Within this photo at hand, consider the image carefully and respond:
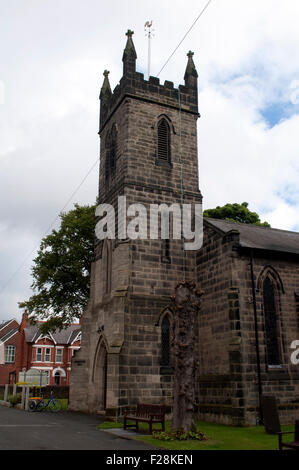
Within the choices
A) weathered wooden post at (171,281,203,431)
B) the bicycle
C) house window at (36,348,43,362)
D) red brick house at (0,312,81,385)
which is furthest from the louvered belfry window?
house window at (36,348,43,362)

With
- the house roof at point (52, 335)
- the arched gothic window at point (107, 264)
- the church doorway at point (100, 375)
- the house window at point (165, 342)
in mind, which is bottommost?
the church doorway at point (100, 375)

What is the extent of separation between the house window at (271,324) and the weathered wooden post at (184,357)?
6192 millimetres

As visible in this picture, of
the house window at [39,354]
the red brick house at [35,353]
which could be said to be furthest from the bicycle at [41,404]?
the house window at [39,354]

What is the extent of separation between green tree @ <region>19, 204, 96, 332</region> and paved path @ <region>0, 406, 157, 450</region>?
1389 cm

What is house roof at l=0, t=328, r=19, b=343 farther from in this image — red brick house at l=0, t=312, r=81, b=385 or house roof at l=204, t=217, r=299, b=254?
house roof at l=204, t=217, r=299, b=254

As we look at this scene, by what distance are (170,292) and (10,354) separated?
40835mm

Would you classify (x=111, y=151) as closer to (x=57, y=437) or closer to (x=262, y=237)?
(x=262, y=237)

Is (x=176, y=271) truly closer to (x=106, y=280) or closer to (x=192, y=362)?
(x=106, y=280)

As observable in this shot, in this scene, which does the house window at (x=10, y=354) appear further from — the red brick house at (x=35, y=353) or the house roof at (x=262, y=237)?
the house roof at (x=262, y=237)

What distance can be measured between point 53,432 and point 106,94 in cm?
1896

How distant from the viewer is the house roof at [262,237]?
64.1 ft

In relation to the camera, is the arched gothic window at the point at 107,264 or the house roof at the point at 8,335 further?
the house roof at the point at 8,335
